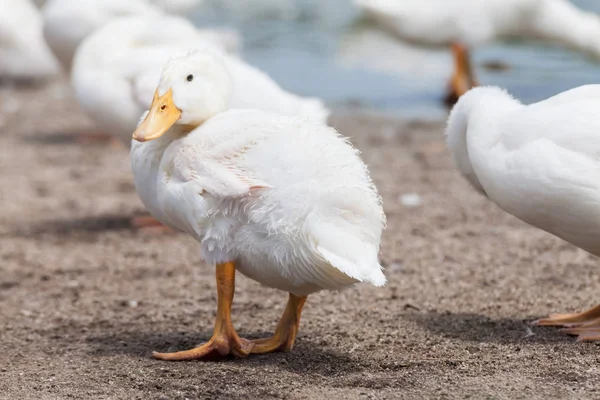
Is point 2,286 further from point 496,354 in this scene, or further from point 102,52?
point 496,354

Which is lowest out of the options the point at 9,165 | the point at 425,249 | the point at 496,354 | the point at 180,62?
the point at 9,165

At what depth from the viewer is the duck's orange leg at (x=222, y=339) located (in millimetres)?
3834

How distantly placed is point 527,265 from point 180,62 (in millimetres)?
2382

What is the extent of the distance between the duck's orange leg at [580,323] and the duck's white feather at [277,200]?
1053 mm

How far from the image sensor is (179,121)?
4008 millimetres

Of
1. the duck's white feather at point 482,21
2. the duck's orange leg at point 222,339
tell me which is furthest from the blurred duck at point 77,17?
the duck's orange leg at point 222,339

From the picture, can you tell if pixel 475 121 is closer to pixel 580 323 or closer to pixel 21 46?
pixel 580 323

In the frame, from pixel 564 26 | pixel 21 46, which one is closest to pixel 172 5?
pixel 21 46

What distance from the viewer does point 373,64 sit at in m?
12.9

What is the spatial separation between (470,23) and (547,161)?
7.26 metres

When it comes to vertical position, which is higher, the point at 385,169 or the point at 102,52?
the point at 102,52

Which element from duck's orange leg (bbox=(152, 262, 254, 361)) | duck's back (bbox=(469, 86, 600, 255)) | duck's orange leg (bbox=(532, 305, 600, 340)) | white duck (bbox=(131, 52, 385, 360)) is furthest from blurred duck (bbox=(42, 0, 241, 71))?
duck's orange leg (bbox=(532, 305, 600, 340))

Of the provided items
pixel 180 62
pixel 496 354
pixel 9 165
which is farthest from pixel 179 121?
pixel 9 165

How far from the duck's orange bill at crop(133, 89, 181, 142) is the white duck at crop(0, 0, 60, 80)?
297 inches
